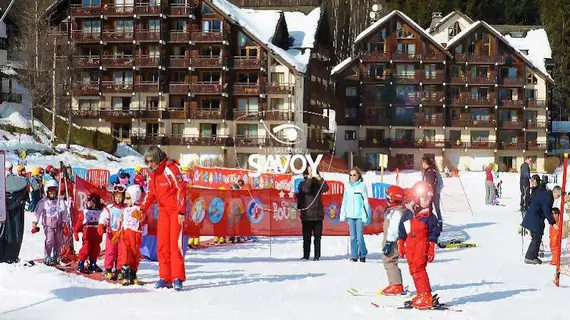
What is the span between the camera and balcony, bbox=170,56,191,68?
191 feet

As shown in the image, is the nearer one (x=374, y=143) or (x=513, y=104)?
(x=374, y=143)

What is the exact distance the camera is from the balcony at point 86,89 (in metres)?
59.3

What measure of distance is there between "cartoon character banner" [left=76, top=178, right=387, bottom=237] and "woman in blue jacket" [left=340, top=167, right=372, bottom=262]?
2.26 metres

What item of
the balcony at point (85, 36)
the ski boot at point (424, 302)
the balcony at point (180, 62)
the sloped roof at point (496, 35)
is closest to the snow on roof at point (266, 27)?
the balcony at point (180, 62)

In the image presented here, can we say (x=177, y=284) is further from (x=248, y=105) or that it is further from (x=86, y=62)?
(x=86, y=62)

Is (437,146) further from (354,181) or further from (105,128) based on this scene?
(354,181)

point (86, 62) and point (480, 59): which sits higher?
point (480, 59)

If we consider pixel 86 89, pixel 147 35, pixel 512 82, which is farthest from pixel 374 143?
pixel 86 89

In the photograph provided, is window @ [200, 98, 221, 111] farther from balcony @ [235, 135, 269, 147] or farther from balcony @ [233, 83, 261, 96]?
balcony @ [235, 135, 269, 147]

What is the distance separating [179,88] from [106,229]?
47847 mm

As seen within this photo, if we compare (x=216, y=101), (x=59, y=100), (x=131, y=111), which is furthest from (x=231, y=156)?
(x=59, y=100)

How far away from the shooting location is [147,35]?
5806cm

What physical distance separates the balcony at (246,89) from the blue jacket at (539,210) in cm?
4436

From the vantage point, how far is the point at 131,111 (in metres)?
59.0
